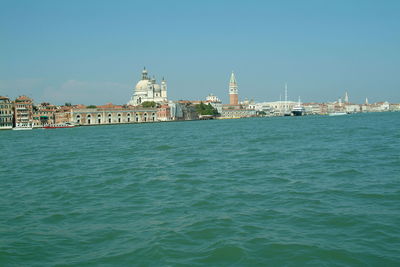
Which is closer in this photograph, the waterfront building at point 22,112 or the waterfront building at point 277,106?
the waterfront building at point 22,112

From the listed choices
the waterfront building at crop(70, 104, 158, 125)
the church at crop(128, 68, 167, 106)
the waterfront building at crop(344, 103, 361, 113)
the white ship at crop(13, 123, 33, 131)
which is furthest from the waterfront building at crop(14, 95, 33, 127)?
the waterfront building at crop(344, 103, 361, 113)

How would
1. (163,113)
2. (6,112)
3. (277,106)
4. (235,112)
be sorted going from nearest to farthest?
(6,112)
(163,113)
(235,112)
(277,106)

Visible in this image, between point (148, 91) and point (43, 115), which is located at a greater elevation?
point (148, 91)

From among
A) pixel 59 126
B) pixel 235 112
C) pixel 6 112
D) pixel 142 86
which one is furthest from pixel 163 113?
pixel 6 112

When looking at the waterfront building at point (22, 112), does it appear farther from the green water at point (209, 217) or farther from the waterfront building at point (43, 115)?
the green water at point (209, 217)

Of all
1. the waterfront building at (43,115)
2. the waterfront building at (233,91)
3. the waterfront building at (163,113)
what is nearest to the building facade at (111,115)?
the waterfront building at (163,113)

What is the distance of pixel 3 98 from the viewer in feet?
171

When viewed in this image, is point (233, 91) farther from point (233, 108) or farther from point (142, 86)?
point (142, 86)

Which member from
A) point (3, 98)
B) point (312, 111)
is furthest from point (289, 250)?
point (312, 111)

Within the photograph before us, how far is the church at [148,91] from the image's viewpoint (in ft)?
278

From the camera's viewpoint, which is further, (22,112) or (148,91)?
(148,91)

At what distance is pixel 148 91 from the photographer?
8500 centimetres

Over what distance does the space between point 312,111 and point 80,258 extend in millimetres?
119362

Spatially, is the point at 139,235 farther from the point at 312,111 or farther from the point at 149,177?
the point at 312,111
